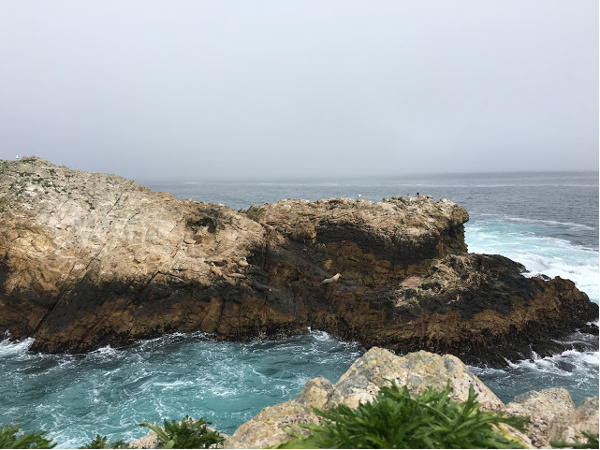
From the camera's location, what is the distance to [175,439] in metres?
5.09

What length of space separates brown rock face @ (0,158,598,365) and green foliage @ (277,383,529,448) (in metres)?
13.9

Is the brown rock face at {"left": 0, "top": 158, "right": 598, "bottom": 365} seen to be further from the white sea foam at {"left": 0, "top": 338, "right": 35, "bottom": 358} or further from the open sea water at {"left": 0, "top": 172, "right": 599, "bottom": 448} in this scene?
the open sea water at {"left": 0, "top": 172, "right": 599, "bottom": 448}

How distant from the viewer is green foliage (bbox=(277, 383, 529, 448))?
157 inches

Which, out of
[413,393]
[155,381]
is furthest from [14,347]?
[413,393]

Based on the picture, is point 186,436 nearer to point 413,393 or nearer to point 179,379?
point 413,393

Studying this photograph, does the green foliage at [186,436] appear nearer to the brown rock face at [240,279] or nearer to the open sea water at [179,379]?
the open sea water at [179,379]

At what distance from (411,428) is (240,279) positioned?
55.2 feet

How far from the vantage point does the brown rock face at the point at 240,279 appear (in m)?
17.9

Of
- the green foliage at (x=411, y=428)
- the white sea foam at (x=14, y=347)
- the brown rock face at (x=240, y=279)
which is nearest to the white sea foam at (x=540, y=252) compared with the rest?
the brown rock face at (x=240, y=279)

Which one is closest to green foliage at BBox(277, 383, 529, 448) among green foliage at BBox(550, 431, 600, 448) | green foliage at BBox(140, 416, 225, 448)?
green foliage at BBox(550, 431, 600, 448)

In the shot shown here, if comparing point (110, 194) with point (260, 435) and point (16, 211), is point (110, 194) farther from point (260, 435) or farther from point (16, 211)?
point (260, 435)

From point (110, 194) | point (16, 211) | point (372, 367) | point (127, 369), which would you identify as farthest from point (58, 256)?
point (372, 367)

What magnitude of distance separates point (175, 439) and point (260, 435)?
1.28 meters

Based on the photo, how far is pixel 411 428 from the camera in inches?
159
